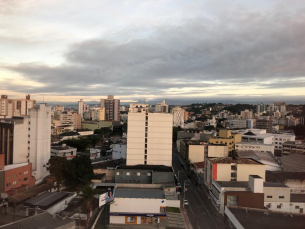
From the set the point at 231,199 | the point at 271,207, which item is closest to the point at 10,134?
the point at 231,199

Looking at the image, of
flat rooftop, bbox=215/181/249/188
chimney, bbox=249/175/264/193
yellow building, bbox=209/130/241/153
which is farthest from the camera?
yellow building, bbox=209/130/241/153

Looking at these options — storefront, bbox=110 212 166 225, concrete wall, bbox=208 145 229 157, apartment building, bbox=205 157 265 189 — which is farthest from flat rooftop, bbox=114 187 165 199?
concrete wall, bbox=208 145 229 157

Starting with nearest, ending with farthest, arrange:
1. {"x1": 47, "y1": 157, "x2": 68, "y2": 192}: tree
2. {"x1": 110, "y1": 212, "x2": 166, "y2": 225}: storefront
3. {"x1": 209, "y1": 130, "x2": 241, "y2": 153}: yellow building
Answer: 1. {"x1": 110, "y1": 212, "x2": 166, "y2": 225}: storefront
2. {"x1": 47, "y1": 157, "x2": 68, "y2": 192}: tree
3. {"x1": 209, "y1": 130, "x2": 241, "y2": 153}: yellow building

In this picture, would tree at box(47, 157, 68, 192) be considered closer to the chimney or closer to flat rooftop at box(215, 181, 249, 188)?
flat rooftop at box(215, 181, 249, 188)

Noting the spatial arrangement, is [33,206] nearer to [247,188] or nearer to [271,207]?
[247,188]

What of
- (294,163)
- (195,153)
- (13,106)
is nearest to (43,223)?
(195,153)

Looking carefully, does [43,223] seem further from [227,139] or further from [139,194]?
[227,139]
